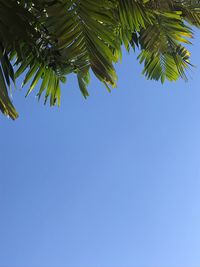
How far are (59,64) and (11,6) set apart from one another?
134cm

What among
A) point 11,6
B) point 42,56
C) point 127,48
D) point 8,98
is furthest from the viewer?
point 127,48

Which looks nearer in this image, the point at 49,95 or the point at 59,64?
the point at 59,64

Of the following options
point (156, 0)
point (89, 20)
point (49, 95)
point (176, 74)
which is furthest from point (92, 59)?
point (176, 74)

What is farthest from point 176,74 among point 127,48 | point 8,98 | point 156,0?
point 8,98

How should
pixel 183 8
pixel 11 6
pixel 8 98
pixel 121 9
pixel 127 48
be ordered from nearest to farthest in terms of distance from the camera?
pixel 11 6, pixel 8 98, pixel 121 9, pixel 183 8, pixel 127 48

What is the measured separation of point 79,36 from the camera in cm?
493

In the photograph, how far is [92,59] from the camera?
5.13 meters

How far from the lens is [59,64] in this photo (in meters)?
5.92

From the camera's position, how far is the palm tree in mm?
4824

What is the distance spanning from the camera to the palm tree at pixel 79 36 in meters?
4.82

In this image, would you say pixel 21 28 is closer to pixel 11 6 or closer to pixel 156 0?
pixel 11 6

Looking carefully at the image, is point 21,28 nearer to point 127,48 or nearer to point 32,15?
point 32,15

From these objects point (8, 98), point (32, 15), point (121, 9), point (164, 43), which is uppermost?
point (164, 43)

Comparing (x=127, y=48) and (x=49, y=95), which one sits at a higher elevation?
(x=127, y=48)
